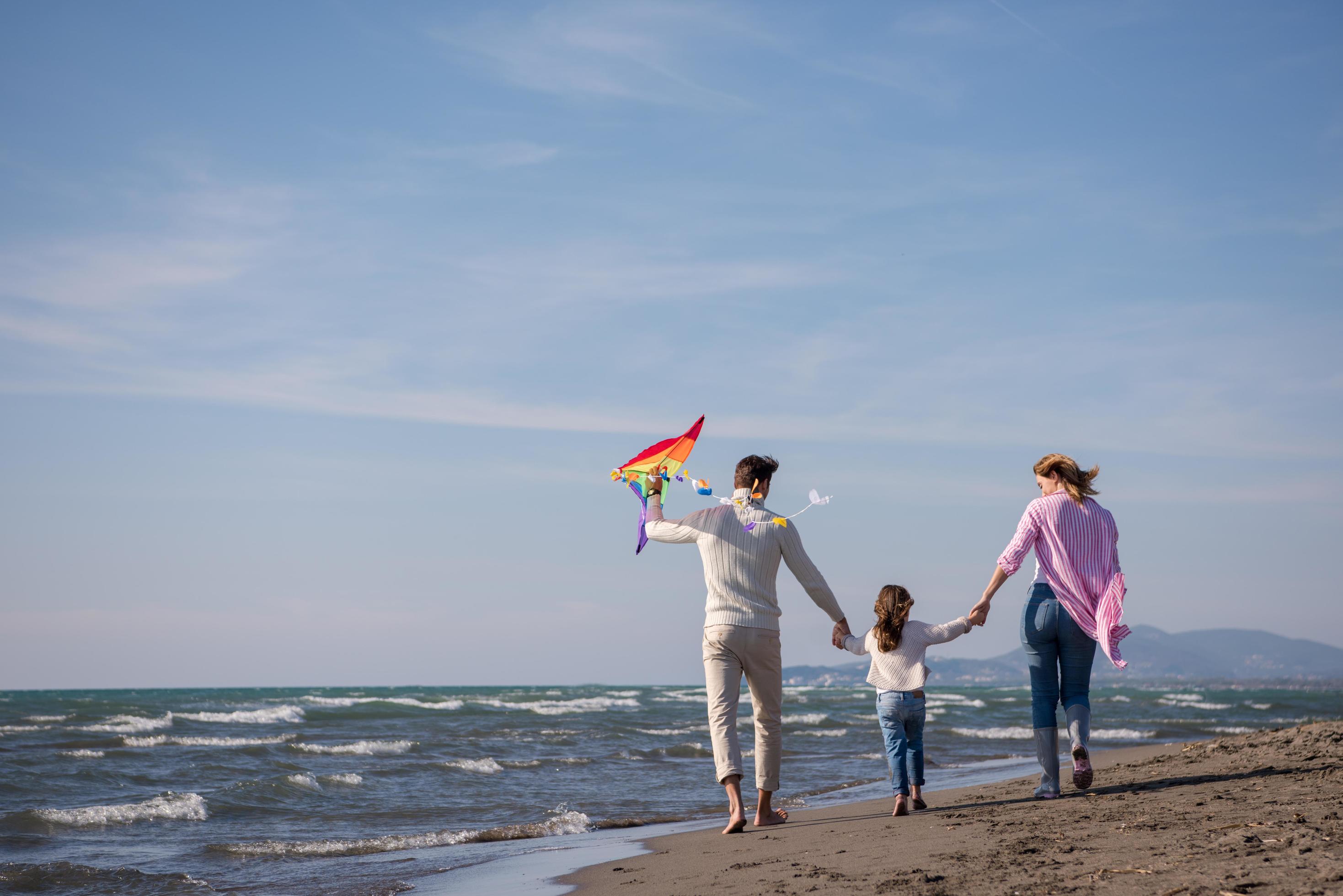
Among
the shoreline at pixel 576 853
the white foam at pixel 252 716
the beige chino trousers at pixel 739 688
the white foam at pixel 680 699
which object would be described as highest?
the beige chino trousers at pixel 739 688

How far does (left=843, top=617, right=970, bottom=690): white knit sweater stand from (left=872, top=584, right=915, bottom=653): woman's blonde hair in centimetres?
3

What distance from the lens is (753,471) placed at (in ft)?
16.8

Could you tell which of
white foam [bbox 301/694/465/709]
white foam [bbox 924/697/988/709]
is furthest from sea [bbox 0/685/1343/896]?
white foam [bbox 924/697/988/709]

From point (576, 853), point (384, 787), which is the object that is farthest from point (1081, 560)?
point (384, 787)

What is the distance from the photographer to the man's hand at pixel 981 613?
4.88 meters

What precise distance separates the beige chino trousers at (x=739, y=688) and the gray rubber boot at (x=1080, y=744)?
148 centimetres

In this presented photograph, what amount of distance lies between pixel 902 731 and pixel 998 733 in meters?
10.9

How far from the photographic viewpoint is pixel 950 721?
1767 centimetres

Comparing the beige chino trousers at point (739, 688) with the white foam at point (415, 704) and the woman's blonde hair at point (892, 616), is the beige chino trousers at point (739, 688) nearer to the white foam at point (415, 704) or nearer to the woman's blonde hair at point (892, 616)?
the woman's blonde hair at point (892, 616)

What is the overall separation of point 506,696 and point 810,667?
3142 inches

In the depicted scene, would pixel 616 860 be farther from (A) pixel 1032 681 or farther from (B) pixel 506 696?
(B) pixel 506 696

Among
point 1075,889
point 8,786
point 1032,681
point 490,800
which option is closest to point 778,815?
point 1032,681

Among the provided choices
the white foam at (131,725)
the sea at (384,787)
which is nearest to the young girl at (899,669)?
the sea at (384,787)

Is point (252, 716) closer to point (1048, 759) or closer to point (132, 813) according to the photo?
point (132, 813)
